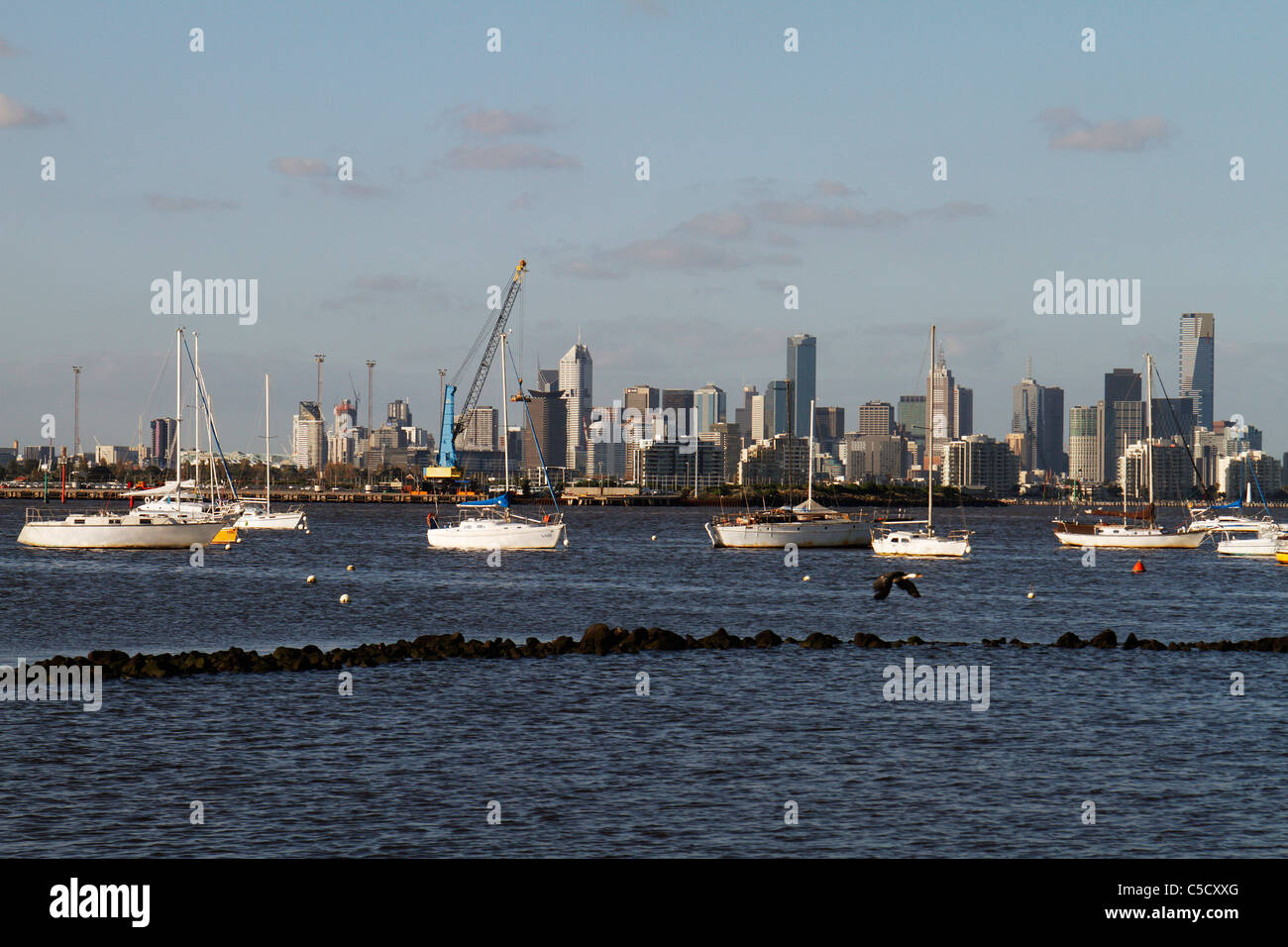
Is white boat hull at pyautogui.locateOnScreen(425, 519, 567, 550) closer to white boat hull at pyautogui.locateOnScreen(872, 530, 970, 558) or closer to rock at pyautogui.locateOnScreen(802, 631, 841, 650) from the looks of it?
white boat hull at pyautogui.locateOnScreen(872, 530, 970, 558)

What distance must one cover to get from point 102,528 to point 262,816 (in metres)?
93.4

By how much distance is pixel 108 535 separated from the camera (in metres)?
108

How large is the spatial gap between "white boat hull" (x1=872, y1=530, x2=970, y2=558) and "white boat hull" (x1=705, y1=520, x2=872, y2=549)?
36.8ft

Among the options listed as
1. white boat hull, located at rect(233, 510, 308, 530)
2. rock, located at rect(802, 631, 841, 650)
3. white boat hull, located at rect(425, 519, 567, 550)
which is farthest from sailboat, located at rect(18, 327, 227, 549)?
rock, located at rect(802, 631, 841, 650)

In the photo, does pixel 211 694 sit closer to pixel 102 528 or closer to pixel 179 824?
pixel 179 824

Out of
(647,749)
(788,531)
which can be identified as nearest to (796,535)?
(788,531)

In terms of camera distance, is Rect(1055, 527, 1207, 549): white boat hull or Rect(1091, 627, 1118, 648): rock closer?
Rect(1091, 627, 1118, 648): rock

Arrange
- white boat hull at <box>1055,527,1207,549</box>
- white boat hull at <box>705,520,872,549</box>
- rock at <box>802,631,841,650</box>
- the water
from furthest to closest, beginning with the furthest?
white boat hull at <box>1055,527,1207,549</box> < white boat hull at <box>705,520,872,549</box> < rock at <box>802,631,841,650</box> < the water

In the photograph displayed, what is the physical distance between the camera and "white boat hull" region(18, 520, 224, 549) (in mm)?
107812

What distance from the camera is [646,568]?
98.2m

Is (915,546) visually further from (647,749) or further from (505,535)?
(647,749)

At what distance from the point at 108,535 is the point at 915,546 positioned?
65.1 metres
